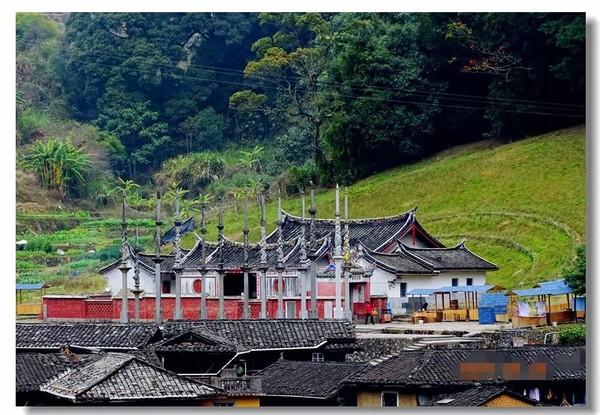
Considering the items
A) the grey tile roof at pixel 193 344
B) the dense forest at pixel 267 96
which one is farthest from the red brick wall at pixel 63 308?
the dense forest at pixel 267 96

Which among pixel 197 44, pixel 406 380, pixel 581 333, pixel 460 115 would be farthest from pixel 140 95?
pixel 406 380

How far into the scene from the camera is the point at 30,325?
27.9 m

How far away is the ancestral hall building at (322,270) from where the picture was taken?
116ft

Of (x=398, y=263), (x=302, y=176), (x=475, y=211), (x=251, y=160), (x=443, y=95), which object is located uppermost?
(x=443, y=95)

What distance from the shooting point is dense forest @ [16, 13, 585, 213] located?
4925cm

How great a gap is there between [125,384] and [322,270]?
15.6 metres

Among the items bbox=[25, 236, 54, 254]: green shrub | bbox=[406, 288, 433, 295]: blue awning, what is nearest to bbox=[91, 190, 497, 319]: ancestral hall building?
bbox=[406, 288, 433, 295]: blue awning

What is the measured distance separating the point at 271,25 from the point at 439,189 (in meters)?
12.1

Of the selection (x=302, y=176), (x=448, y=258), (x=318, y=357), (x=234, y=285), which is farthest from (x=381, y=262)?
(x=302, y=176)

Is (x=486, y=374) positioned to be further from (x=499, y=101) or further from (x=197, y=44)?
(x=197, y=44)

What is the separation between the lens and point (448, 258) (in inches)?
1606

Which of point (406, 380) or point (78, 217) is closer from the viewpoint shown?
point (406, 380)

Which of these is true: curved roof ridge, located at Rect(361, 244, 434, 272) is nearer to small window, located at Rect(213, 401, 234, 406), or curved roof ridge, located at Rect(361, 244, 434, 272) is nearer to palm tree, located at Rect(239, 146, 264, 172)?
small window, located at Rect(213, 401, 234, 406)

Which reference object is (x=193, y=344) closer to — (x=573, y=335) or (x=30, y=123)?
(x=573, y=335)
